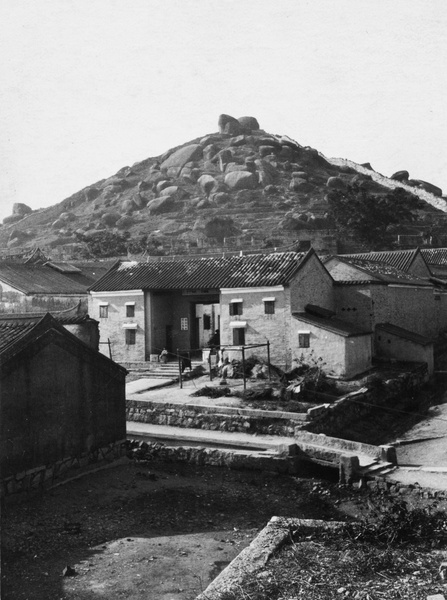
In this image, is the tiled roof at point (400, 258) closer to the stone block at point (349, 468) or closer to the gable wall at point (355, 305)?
the gable wall at point (355, 305)

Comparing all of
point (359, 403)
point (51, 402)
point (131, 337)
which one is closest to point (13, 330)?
point (51, 402)

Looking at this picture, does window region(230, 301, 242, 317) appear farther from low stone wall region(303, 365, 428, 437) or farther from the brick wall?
low stone wall region(303, 365, 428, 437)

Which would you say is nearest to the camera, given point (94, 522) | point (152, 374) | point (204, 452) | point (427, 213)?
point (94, 522)

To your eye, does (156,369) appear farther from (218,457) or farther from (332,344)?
(218,457)

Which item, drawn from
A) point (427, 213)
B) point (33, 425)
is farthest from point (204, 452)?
point (427, 213)

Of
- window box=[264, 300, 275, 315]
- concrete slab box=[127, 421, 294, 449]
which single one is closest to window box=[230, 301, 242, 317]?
window box=[264, 300, 275, 315]

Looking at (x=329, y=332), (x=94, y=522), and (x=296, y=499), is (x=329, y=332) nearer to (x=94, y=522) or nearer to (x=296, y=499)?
(x=296, y=499)
